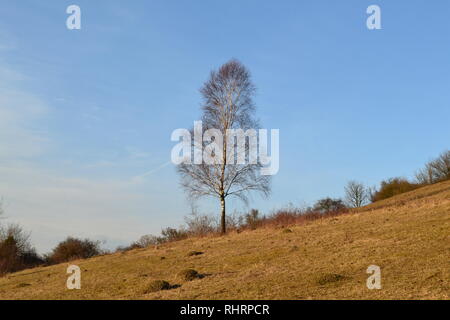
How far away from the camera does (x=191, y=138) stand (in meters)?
32.1

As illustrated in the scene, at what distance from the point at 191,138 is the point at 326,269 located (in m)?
19.9

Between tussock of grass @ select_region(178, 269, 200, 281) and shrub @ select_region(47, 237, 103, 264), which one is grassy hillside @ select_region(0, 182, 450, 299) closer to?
tussock of grass @ select_region(178, 269, 200, 281)

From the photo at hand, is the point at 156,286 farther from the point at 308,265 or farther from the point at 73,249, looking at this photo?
the point at 73,249

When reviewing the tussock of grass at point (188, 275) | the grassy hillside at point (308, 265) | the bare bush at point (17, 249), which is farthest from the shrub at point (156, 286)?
the bare bush at point (17, 249)

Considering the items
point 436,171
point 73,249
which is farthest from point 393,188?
point 73,249

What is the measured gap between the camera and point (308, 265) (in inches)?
581

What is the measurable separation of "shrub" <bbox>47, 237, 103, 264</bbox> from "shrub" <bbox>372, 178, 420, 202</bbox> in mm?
40095

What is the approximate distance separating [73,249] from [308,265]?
129ft

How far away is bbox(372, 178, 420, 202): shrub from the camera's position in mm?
60219

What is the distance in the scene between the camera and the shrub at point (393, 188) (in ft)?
198

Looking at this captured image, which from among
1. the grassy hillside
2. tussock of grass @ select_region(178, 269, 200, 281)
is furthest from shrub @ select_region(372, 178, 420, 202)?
tussock of grass @ select_region(178, 269, 200, 281)

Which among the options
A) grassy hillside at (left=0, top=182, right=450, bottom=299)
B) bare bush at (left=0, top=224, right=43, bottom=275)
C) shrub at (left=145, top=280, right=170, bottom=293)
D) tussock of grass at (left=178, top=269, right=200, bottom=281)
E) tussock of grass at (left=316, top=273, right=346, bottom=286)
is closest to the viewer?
grassy hillside at (left=0, top=182, right=450, bottom=299)
